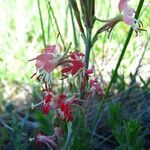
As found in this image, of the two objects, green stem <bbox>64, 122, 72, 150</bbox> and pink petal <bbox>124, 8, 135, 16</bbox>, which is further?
green stem <bbox>64, 122, 72, 150</bbox>

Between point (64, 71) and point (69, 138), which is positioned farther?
point (69, 138)

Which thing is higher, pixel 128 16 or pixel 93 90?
pixel 128 16

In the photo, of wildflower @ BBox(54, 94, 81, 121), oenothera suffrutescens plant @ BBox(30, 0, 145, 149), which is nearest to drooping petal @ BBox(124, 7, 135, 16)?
oenothera suffrutescens plant @ BBox(30, 0, 145, 149)

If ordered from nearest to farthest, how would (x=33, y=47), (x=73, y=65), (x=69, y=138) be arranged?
(x=73, y=65), (x=69, y=138), (x=33, y=47)

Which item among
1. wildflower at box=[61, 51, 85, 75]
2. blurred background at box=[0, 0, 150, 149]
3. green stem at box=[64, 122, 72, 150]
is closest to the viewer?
wildflower at box=[61, 51, 85, 75]

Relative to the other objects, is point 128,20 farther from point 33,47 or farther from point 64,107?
point 33,47

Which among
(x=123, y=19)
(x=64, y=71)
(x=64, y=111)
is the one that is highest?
(x=123, y=19)

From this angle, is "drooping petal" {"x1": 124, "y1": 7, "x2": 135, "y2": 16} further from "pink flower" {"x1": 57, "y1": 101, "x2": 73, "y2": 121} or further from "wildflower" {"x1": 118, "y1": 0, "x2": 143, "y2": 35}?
"pink flower" {"x1": 57, "y1": 101, "x2": 73, "y2": 121}

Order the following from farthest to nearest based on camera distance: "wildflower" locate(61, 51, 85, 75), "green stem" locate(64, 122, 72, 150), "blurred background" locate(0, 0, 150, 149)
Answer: "blurred background" locate(0, 0, 150, 149) < "green stem" locate(64, 122, 72, 150) < "wildflower" locate(61, 51, 85, 75)

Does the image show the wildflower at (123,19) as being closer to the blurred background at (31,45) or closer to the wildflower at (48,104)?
→ the wildflower at (48,104)

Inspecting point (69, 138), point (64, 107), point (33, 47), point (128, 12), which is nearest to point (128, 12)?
point (128, 12)

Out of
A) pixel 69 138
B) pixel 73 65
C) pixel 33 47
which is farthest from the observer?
pixel 33 47
